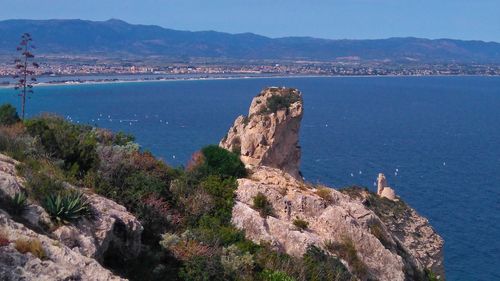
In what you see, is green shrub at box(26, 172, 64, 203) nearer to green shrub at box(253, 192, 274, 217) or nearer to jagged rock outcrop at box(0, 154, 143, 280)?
jagged rock outcrop at box(0, 154, 143, 280)

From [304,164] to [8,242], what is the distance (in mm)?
68100

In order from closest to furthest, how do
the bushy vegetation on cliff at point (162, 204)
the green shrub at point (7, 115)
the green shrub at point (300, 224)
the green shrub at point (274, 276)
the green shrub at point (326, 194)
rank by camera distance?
the bushy vegetation on cliff at point (162, 204), the green shrub at point (274, 276), the green shrub at point (300, 224), the green shrub at point (326, 194), the green shrub at point (7, 115)

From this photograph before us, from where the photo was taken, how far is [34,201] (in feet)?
34.3

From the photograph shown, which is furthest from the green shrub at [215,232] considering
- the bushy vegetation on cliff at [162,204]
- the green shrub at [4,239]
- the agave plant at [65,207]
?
the green shrub at [4,239]

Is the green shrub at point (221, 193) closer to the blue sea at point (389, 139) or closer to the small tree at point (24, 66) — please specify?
the small tree at point (24, 66)

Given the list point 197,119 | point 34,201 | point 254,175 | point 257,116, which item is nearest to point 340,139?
point 197,119

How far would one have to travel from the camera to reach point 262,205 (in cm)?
1544

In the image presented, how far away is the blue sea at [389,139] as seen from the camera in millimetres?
53625

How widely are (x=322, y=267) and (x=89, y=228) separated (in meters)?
5.12

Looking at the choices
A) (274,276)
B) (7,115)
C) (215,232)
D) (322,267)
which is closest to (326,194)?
(322,267)

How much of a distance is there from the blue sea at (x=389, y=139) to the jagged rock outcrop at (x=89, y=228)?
3427cm

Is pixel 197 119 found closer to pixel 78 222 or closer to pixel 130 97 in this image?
pixel 130 97

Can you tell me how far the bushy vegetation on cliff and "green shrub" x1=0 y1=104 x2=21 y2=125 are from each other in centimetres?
123

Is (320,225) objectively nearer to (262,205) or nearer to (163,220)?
(262,205)
